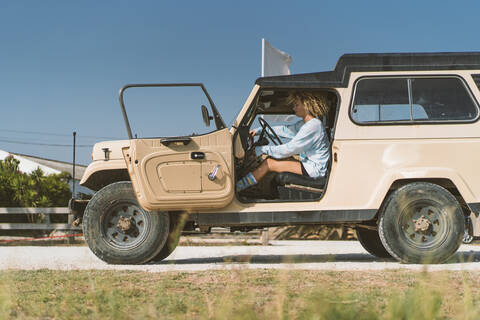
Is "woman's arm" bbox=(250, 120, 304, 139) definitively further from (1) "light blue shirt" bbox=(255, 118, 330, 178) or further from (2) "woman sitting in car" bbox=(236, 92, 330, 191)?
(1) "light blue shirt" bbox=(255, 118, 330, 178)

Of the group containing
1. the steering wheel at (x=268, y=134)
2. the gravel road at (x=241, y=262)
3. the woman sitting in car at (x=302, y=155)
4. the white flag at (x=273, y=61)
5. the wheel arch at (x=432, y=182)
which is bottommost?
the gravel road at (x=241, y=262)

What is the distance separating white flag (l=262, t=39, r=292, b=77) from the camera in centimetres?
1204

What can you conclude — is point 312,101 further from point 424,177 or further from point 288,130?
point 424,177

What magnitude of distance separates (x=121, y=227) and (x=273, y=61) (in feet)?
25.2

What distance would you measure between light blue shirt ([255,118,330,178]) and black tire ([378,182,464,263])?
84 cm

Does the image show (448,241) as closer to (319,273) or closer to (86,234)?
(319,273)

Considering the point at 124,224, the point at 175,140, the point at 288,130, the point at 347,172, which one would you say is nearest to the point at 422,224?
the point at 347,172

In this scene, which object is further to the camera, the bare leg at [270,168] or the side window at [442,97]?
the side window at [442,97]

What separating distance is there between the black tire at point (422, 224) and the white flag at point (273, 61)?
6390 millimetres

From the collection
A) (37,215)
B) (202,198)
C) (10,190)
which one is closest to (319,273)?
(202,198)

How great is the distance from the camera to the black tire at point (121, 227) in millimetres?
5738

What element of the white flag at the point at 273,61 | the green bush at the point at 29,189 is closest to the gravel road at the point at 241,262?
the white flag at the point at 273,61

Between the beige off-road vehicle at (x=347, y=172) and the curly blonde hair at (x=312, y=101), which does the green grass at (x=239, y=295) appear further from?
the curly blonde hair at (x=312, y=101)

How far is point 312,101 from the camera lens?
620cm
